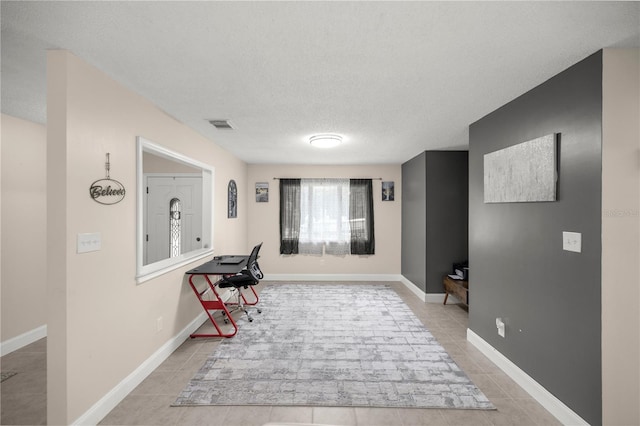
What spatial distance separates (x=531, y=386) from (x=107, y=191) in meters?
3.63

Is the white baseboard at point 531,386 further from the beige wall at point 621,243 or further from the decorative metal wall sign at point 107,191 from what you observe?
the decorative metal wall sign at point 107,191

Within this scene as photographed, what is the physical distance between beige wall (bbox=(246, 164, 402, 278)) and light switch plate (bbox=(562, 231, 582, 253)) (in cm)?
402

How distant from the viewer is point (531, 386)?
223 cm

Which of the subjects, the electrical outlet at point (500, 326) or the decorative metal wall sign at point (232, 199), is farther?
the decorative metal wall sign at point (232, 199)

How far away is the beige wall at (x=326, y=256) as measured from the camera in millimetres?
5973

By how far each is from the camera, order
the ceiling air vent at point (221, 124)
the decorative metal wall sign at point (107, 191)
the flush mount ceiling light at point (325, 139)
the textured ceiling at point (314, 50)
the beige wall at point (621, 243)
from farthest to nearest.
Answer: the flush mount ceiling light at point (325, 139), the ceiling air vent at point (221, 124), the decorative metal wall sign at point (107, 191), the beige wall at point (621, 243), the textured ceiling at point (314, 50)

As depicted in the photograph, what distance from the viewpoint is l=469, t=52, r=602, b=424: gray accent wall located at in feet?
5.74

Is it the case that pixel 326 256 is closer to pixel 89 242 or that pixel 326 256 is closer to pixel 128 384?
pixel 128 384

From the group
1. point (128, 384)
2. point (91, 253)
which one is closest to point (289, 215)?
point (128, 384)

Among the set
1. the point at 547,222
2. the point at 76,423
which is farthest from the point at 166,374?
the point at 547,222

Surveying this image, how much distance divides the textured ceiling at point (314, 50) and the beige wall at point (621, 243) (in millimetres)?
314

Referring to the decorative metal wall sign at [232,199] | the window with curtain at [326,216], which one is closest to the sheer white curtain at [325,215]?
the window with curtain at [326,216]

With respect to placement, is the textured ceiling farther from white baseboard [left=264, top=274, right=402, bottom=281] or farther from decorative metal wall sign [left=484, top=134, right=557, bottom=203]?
white baseboard [left=264, top=274, right=402, bottom=281]

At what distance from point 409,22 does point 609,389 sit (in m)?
2.45
